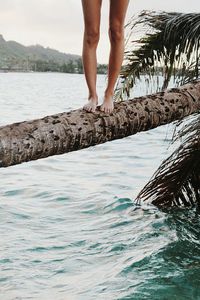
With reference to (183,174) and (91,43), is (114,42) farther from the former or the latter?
(183,174)

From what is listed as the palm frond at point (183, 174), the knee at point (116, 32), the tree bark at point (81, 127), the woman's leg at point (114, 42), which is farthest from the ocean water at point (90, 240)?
the knee at point (116, 32)

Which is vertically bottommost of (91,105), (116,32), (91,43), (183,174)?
(183,174)

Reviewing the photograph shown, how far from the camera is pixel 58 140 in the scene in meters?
4.07

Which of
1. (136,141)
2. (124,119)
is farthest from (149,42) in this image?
(136,141)

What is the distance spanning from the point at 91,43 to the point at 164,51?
3978 mm

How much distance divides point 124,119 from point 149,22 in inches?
173

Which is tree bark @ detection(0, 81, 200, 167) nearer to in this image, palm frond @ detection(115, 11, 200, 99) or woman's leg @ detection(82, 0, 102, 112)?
woman's leg @ detection(82, 0, 102, 112)

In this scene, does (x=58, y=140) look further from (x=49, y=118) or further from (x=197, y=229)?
(x=197, y=229)

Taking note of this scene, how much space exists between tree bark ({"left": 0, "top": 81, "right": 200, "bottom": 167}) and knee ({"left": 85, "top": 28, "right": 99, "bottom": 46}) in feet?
1.92

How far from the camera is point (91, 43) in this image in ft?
15.5

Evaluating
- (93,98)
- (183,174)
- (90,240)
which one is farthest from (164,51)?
(93,98)

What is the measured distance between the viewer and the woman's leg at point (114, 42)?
451 cm

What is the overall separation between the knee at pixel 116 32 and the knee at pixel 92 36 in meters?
0.15

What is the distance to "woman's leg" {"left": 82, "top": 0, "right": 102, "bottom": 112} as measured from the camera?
14.5 ft
